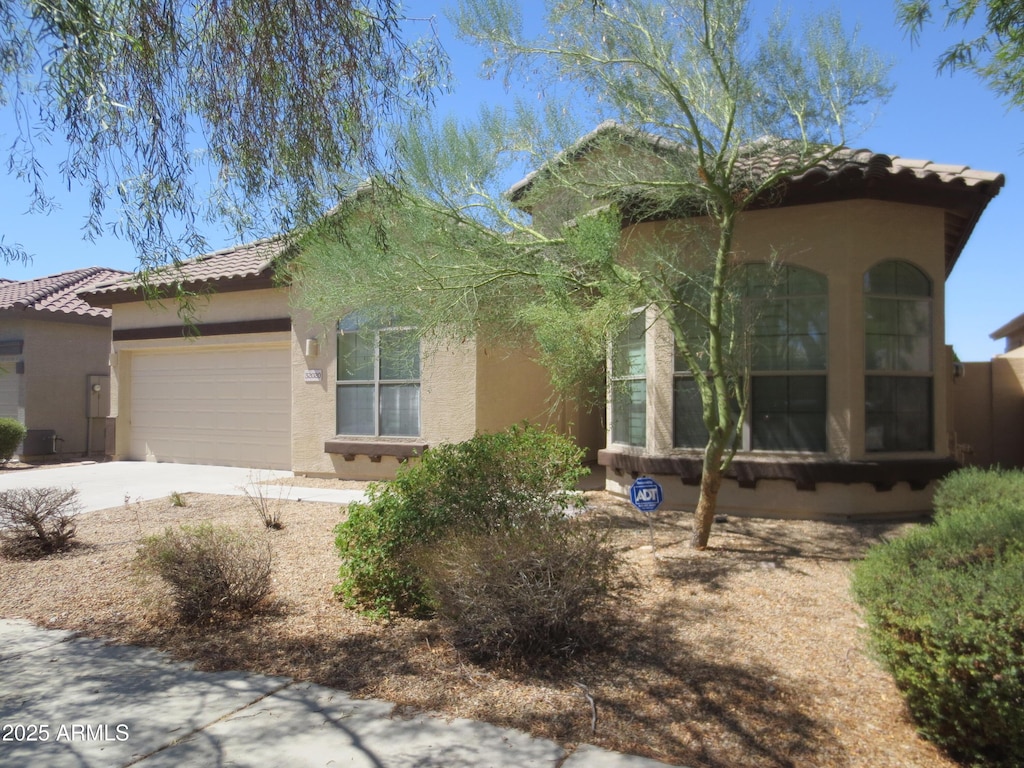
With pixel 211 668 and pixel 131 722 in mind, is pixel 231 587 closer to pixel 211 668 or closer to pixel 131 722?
pixel 211 668

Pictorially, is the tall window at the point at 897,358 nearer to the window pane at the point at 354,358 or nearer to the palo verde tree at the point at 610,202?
the palo verde tree at the point at 610,202

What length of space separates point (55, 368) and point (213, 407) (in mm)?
5605

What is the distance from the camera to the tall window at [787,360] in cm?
912

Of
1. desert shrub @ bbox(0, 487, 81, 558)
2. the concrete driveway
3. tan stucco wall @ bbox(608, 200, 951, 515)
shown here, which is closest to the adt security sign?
tan stucco wall @ bbox(608, 200, 951, 515)

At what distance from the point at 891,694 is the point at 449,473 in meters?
3.12

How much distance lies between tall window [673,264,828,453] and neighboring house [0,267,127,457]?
47.6ft

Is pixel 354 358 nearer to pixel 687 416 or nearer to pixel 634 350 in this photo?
pixel 634 350

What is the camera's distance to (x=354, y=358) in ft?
42.5

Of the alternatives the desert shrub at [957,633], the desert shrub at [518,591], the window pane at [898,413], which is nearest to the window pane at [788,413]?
the window pane at [898,413]

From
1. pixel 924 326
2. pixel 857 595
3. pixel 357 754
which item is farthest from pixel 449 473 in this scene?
pixel 924 326

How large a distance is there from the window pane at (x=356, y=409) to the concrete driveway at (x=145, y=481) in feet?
4.49

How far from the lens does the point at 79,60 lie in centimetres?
517

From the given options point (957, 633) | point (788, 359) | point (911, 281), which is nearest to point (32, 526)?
point (957, 633)

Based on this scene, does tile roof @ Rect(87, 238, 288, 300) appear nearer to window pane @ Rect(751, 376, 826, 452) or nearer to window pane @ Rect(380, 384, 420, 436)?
window pane @ Rect(380, 384, 420, 436)
